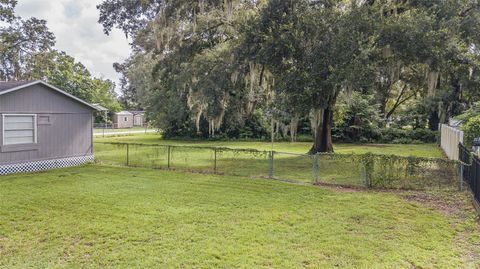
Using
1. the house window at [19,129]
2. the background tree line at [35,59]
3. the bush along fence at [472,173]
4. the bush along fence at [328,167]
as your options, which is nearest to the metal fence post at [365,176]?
the bush along fence at [328,167]

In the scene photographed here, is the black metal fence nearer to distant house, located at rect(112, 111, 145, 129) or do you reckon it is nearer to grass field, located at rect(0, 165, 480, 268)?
grass field, located at rect(0, 165, 480, 268)

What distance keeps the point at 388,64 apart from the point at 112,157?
10862 mm

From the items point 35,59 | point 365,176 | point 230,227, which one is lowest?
point 230,227

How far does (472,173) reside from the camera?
308 inches

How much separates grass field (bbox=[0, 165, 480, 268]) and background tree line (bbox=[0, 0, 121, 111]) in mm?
24336

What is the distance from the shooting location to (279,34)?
1202 centimetres

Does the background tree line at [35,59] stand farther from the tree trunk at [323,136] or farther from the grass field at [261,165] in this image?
the tree trunk at [323,136]

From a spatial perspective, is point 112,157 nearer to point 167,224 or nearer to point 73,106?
point 73,106

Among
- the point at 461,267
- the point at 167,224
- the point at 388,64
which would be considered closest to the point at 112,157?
the point at 167,224

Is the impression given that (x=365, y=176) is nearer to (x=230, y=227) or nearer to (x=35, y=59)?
(x=230, y=227)

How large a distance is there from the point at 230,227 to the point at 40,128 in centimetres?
900

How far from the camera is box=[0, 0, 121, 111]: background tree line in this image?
98.5ft

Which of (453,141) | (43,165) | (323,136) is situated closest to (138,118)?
(323,136)

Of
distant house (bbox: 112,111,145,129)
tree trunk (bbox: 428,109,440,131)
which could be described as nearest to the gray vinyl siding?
tree trunk (bbox: 428,109,440,131)
